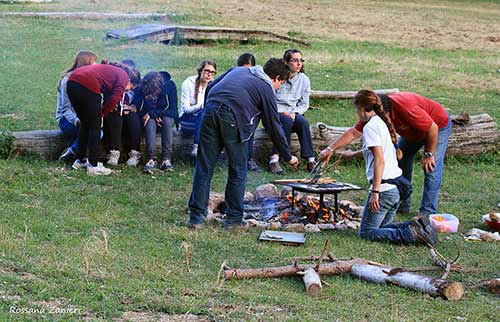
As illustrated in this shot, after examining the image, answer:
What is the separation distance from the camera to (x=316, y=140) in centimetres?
1149

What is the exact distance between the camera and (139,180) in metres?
10.1

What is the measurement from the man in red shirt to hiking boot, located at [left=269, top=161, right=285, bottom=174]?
6.21 ft

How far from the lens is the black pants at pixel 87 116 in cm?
1006

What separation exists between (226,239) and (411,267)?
1644mm

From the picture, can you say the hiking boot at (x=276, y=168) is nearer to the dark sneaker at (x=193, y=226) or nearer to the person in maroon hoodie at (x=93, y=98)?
the person in maroon hoodie at (x=93, y=98)

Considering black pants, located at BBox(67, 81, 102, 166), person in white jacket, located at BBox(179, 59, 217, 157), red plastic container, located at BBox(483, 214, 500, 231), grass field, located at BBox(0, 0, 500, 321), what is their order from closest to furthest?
1. grass field, located at BBox(0, 0, 500, 321)
2. red plastic container, located at BBox(483, 214, 500, 231)
3. black pants, located at BBox(67, 81, 102, 166)
4. person in white jacket, located at BBox(179, 59, 217, 157)

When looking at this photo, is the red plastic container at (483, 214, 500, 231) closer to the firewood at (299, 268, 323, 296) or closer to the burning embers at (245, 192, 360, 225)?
the burning embers at (245, 192, 360, 225)

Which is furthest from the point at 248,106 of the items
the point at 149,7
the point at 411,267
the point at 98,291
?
the point at 149,7

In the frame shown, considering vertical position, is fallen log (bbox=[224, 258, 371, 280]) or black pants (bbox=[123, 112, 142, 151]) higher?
fallen log (bbox=[224, 258, 371, 280])

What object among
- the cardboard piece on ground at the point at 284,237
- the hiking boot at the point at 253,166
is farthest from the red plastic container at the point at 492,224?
the hiking boot at the point at 253,166

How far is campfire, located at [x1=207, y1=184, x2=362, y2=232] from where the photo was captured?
28.2 ft

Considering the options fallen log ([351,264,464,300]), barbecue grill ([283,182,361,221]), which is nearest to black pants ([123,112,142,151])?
barbecue grill ([283,182,361,221])

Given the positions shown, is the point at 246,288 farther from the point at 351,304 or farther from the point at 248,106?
the point at 248,106

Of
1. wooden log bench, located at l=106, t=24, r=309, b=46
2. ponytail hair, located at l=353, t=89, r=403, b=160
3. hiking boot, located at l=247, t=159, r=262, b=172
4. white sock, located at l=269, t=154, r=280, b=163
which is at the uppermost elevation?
ponytail hair, located at l=353, t=89, r=403, b=160
